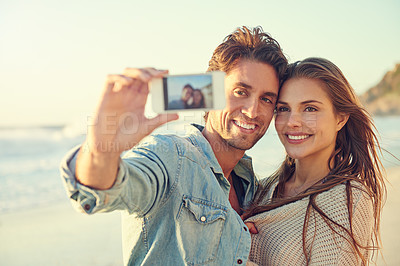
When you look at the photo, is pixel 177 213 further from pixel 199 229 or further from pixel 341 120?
pixel 341 120

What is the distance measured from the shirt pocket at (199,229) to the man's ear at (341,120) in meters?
1.34

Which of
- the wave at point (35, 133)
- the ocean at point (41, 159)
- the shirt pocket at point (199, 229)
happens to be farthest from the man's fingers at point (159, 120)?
the wave at point (35, 133)

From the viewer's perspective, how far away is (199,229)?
2109 millimetres

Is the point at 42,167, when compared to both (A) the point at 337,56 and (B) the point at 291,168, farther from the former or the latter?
(A) the point at 337,56

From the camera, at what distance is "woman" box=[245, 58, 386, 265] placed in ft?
8.14

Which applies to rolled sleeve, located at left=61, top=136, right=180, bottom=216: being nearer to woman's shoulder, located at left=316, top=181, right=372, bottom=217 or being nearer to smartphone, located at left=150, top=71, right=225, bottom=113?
smartphone, located at left=150, top=71, right=225, bottom=113

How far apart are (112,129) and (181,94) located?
362 millimetres

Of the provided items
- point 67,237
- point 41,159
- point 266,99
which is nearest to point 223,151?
point 266,99

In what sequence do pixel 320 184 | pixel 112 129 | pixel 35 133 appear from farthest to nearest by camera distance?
pixel 35 133 < pixel 320 184 < pixel 112 129

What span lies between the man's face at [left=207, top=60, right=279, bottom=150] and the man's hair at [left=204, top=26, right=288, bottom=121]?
5cm

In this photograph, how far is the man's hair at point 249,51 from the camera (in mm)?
2977

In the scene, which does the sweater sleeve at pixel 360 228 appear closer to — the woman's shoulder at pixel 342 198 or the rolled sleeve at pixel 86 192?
the woman's shoulder at pixel 342 198

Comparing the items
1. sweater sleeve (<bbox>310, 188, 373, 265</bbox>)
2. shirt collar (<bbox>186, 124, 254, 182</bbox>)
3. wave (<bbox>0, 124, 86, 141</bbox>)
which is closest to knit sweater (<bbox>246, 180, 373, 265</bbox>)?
sweater sleeve (<bbox>310, 188, 373, 265</bbox>)

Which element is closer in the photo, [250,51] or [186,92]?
[186,92]
